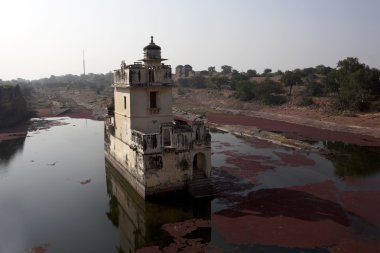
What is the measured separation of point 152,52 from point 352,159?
20823 millimetres

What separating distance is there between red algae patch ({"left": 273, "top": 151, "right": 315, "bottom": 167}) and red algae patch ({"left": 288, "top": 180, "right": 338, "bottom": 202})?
514 centimetres

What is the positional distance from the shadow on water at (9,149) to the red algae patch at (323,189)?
27743 mm

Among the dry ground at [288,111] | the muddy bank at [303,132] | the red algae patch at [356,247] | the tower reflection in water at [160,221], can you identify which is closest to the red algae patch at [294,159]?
the muddy bank at [303,132]

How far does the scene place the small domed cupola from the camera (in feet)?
87.0

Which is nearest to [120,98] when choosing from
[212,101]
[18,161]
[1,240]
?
[1,240]

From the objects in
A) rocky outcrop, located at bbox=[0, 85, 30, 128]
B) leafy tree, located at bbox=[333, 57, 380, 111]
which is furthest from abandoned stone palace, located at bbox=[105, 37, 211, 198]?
leafy tree, located at bbox=[333, 57, 380, 111]

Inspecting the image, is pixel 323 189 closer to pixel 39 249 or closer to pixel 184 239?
pixel 184 239

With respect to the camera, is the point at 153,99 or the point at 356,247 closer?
the point at 356,247

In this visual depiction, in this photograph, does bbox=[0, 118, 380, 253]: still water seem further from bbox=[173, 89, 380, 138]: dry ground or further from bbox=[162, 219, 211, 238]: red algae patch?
bbox=[173, 89, 380, 138]: dry ground

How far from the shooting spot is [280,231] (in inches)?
720

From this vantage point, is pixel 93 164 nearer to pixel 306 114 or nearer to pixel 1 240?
pixel 1 240

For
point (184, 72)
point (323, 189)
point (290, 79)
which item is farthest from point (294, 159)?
point (184, 72)

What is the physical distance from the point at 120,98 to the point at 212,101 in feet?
205

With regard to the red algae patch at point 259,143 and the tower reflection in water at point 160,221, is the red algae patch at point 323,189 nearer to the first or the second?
the tower reflection in water at point 160,221
